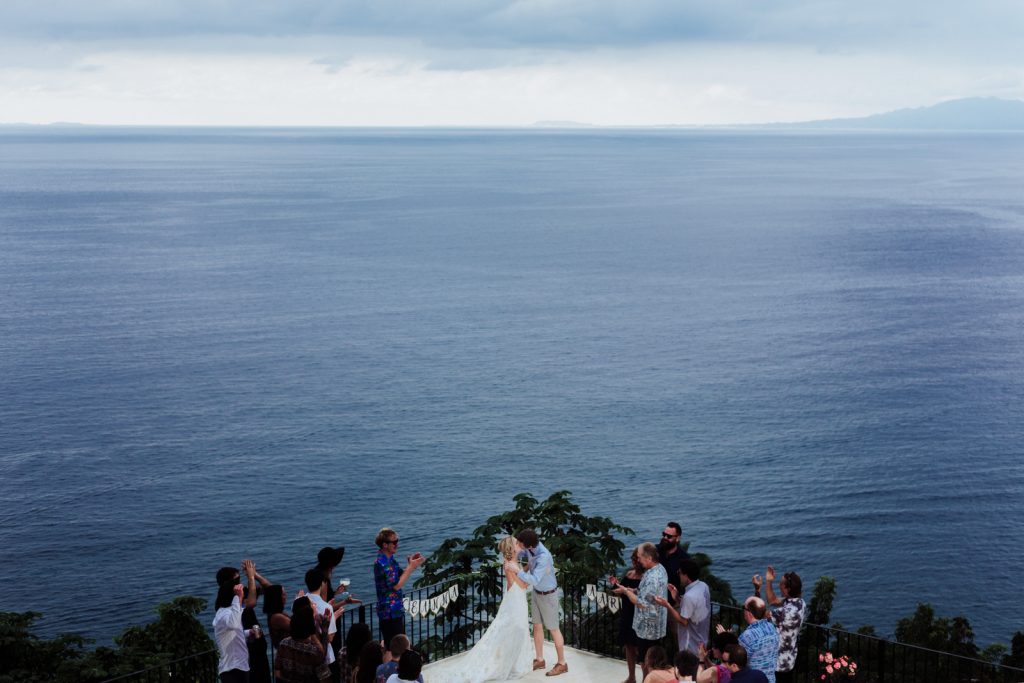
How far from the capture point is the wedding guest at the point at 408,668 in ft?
35.8

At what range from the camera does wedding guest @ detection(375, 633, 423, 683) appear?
11305 millimetres

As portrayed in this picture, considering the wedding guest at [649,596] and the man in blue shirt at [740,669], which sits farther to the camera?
the wedding guest at [649,596]

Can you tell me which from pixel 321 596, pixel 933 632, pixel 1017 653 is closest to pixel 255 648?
pixel 321 596

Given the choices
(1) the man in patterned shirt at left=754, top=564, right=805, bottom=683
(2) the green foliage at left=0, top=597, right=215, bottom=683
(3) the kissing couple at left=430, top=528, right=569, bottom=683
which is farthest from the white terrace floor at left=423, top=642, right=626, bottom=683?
(2) the green foliage at left=0, top=597, right=215, bottom=683

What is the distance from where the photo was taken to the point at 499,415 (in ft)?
267

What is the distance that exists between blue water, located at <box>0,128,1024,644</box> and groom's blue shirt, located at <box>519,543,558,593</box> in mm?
40774

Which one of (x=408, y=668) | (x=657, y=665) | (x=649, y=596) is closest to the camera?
(x=408, y=668)

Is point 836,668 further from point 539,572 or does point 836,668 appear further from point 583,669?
point 539,572

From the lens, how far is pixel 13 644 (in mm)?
30438

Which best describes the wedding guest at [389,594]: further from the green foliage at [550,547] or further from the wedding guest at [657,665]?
the green foliage at [550,547]

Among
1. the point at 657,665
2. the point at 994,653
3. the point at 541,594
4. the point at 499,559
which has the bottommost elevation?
the point at 994,653

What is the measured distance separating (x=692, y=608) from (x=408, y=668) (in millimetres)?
4072

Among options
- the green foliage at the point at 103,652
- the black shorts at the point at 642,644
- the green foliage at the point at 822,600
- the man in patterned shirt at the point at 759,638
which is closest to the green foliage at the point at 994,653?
the green foliage at the point at 822,600

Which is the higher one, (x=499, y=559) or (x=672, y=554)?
(x=672, y=554)
